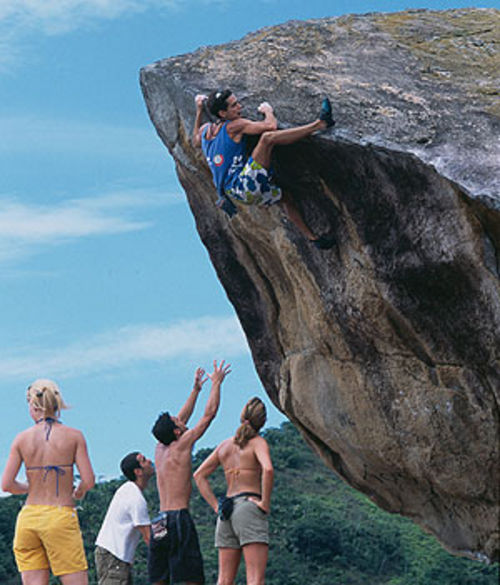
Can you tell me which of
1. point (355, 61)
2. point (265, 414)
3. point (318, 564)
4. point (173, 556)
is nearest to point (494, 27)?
point (355, 61)

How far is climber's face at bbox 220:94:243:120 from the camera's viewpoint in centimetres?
866

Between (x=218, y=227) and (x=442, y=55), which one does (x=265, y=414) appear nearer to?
(x=218, y=227)

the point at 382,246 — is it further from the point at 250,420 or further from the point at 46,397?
the point at 46,397

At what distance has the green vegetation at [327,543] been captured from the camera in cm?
1881

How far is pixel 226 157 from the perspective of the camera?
877 cm

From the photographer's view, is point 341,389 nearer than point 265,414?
No

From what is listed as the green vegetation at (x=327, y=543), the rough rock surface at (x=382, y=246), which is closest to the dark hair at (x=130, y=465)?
the rough rock surface at (x=382, y=246)

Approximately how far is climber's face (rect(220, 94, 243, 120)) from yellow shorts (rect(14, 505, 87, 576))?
3314mm

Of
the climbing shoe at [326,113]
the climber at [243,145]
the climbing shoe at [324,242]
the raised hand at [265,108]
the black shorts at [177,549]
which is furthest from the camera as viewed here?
the black shorts at [177,549]

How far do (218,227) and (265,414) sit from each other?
8.11 feet

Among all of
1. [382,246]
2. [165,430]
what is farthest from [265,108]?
[165,430]

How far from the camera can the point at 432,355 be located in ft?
30.4

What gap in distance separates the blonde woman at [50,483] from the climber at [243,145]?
2.16 metres

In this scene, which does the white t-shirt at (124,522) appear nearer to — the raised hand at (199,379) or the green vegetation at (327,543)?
the raised hand at (199,379)
